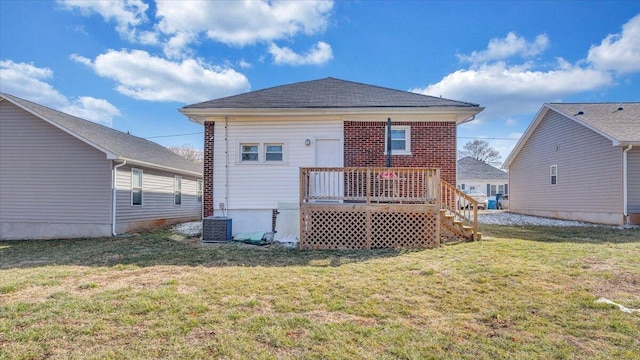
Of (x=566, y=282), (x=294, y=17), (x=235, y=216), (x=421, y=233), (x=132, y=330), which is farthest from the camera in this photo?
(x=294, y=17)

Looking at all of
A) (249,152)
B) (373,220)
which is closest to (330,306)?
(373,220)

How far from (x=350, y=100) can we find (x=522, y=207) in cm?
1421

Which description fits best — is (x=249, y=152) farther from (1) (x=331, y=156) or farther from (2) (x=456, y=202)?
(2) (x=456, y=202)

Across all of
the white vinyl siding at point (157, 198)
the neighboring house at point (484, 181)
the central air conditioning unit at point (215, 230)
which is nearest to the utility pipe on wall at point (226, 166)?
the central air conditioning unit at point (215, 230)

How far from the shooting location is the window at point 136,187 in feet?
40.9

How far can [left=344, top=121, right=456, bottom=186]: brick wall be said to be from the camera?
9.88 meters

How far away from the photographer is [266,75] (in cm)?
1945

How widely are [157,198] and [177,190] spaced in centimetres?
179

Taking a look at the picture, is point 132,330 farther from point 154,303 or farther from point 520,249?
point 520,249

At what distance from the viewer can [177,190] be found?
1574cm

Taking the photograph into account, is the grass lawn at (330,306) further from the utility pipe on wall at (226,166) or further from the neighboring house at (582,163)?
the neighboring house at (582,163)

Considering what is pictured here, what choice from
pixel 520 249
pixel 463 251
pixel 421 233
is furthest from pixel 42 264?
pixel 520 249

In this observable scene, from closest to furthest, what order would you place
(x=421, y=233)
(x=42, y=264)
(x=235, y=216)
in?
(x=42, y=264) < (x=421, y=233) < (x=235, y=216)

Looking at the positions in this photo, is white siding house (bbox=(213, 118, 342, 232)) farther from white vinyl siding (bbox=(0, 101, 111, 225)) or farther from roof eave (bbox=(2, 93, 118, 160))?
white vinyl siding (bbox=(0, 101, 111, 225))
